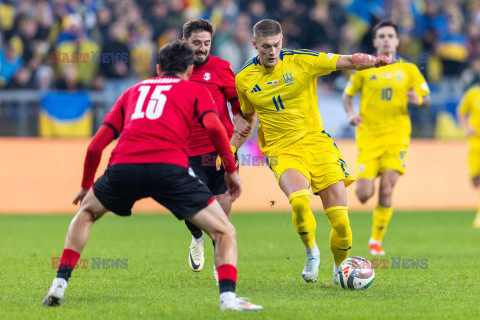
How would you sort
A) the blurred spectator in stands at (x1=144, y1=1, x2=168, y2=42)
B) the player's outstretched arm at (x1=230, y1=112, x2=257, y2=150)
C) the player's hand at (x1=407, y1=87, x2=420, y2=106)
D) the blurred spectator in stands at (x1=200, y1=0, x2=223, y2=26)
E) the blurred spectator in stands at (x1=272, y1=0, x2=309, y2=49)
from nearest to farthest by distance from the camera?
the player's outstretched arm at (x1=230, y1=112, x2=257, y2=150) < the player's hand at (x1=407, y1=87, x2=420, y2=106) < the blurred spectator in stands at (x1=144, y1=1, x2=168, y2=42) < the blurred spectator in stands at (x1=200, y1=0, x2=223, y2=26) < the blurred spectator in stands at (x1=272, y1=0, x2=309, y2=49)

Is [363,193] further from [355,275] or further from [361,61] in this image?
[361,61]

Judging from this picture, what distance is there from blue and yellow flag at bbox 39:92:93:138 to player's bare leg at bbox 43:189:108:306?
10.9 m

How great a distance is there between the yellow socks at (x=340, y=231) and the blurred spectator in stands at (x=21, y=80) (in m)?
10.9

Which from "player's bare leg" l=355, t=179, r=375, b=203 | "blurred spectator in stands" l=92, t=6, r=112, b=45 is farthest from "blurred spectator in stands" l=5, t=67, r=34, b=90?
"player's bare leg" l=355, t=179, r=375, b=203

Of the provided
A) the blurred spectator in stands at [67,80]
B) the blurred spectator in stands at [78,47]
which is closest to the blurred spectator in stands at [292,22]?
the blurred spectator in stands at [78,47]

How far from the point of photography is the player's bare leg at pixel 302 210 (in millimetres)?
7711

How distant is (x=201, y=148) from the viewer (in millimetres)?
8492

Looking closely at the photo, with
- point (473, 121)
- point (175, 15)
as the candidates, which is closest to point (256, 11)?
point (175, 15)

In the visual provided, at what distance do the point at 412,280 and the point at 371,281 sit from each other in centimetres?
81

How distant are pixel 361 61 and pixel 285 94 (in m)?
0.97

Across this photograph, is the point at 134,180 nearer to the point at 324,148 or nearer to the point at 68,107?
the point at 324,148

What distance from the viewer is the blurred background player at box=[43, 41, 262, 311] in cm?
604

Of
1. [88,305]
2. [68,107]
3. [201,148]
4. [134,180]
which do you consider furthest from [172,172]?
[68,107]

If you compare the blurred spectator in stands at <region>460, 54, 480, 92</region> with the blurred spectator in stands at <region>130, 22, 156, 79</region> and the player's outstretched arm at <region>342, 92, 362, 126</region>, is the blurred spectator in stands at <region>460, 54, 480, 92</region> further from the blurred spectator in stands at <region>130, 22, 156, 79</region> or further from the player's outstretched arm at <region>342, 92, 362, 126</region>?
the player's outstretched arm at <region>342, 92, 362, 126</region>
